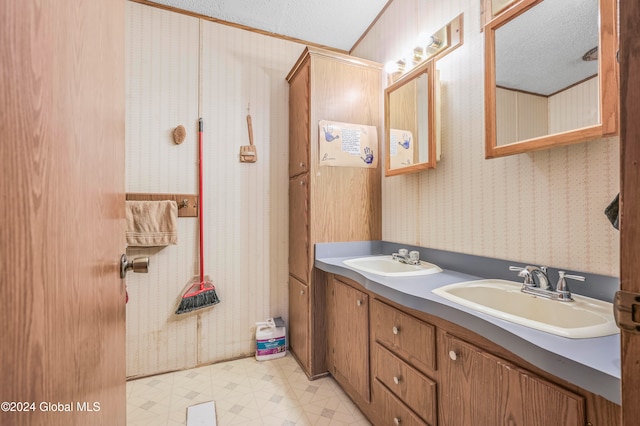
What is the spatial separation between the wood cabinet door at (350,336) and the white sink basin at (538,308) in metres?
0.53

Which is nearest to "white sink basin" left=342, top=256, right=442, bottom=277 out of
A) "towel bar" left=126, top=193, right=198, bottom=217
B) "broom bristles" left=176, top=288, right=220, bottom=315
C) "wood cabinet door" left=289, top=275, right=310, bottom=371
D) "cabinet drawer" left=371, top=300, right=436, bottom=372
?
"cabinet drawer" left=371, top=300, right=436, bottom=372

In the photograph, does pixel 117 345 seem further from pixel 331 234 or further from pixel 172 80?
pixel 172 80

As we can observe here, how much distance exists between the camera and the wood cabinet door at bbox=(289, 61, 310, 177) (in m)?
2.00

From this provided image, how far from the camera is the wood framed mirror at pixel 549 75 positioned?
2.97 ft

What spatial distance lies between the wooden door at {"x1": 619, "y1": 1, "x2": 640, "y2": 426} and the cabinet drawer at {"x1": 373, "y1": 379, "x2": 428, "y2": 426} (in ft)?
3.07

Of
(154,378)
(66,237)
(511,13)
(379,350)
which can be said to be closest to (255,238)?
(154,378)

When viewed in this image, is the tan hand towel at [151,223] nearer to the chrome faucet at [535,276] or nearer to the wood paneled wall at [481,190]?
the wood paneled wall at [481,190]

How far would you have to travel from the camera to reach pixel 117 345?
2.54ft

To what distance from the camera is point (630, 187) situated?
0.36 meters

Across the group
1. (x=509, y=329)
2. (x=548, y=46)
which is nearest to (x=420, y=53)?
(x=548, y=46)

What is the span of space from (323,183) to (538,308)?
4.34 ft

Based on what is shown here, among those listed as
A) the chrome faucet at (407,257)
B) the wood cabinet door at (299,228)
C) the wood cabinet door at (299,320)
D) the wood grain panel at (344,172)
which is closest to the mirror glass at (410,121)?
the wood grain panel at (344,172)

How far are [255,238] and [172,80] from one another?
1.35 meters

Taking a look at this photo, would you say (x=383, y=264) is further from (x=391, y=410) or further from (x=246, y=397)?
(x=246, y=397)
